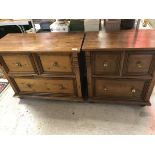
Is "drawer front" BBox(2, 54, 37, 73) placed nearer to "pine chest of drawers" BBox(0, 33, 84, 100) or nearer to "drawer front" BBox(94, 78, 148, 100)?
"pine chest of drawers" BBox(0, 33, 84, 100)

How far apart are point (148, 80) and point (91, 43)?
613mm

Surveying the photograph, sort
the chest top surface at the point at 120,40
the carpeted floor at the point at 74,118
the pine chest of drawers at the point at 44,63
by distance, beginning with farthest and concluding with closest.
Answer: the carpeted floor at the point at 74,118 < the pine chest of drawers at the point at 44,63 < the chest top surface at the point at 120,40

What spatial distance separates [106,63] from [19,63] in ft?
2.67

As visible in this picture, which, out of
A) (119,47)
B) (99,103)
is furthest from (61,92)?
(119,47)

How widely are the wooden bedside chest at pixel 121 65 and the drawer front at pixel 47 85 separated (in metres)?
0.22

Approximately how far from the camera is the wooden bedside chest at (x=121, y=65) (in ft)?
3.87

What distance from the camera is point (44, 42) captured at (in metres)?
1.35

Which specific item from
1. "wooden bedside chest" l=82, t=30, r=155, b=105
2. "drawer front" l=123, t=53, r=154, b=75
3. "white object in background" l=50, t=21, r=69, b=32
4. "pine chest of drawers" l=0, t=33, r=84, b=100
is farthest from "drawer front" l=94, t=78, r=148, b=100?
"white object in background" l=50, t=21, r=69, b=32

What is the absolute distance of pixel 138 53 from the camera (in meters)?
1.18

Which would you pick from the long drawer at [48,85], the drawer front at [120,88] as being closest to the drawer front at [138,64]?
the drawer front at [120,88]

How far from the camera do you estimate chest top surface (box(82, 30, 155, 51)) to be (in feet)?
3.81

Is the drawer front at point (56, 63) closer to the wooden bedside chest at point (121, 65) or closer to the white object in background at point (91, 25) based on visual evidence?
the wooden bedside chest at point (121, 65)

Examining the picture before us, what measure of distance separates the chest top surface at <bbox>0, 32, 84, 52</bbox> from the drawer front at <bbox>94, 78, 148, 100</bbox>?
1.40ft
